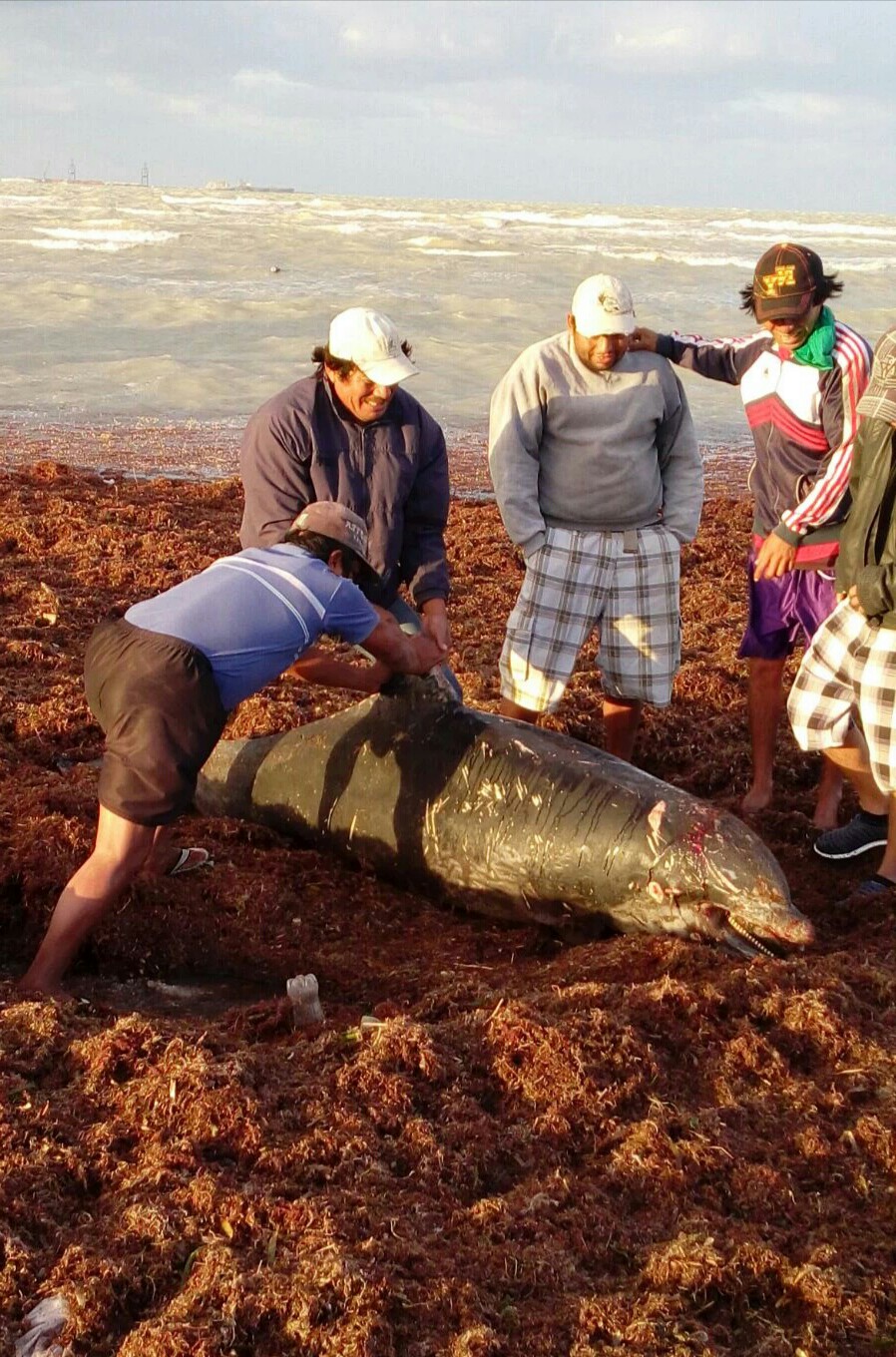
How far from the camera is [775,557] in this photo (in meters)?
5.77

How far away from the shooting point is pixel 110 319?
24734mm

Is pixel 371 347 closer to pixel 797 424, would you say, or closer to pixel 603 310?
pixel 603 310

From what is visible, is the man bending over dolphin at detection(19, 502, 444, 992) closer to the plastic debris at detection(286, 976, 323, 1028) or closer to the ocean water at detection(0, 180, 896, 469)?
the plastic debris at detection(286, 976, 323, 1028)

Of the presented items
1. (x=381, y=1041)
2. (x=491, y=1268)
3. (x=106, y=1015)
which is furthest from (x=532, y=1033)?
(x=106, y=1015)

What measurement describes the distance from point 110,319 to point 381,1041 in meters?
22.8

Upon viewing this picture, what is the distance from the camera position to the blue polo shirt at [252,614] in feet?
14.8

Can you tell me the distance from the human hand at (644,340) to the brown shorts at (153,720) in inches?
101

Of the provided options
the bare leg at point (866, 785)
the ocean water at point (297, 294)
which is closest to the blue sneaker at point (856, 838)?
the bare leg at point (866, 785)

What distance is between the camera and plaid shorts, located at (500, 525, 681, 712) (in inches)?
236

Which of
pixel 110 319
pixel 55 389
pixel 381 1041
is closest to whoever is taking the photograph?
pixel 381 1041

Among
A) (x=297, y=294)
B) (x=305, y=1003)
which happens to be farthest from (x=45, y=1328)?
(x=297, y=294)

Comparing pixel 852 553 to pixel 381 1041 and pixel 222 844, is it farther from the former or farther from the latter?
pixel 222 844

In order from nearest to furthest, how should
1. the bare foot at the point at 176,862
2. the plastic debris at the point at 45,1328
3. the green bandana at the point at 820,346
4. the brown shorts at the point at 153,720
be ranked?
the plastic debris at the point at 45,1328
the brown shorts at the point at 153,720
the bare foot at the point at 176,862
the green bandana at the point at 820,346

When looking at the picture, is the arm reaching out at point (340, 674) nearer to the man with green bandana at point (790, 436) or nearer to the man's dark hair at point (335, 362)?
the man's dark hair at point (335, 362)
